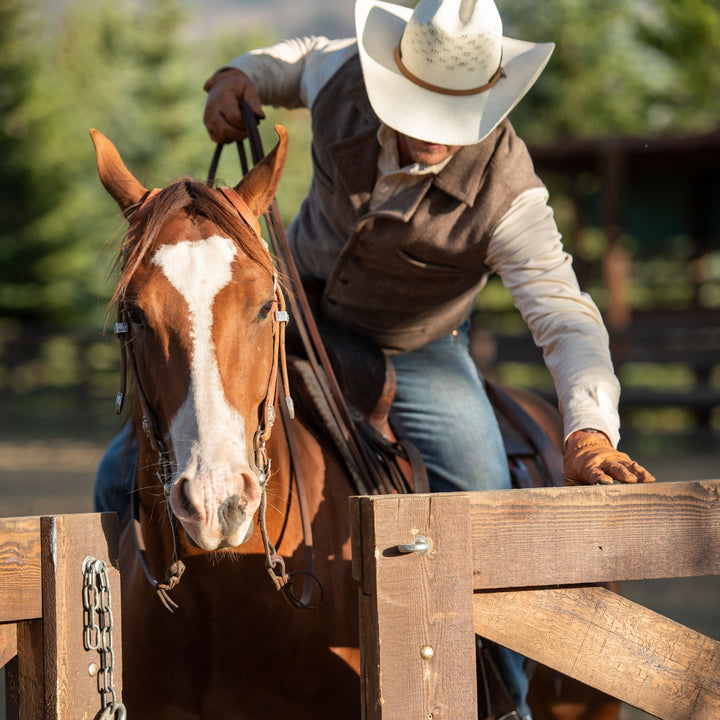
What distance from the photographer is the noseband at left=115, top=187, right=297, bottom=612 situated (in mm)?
2045

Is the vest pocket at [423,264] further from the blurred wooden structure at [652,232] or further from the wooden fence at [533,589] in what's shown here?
the blurred wooden structure at [652,232]

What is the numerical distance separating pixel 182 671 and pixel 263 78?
2.01 m

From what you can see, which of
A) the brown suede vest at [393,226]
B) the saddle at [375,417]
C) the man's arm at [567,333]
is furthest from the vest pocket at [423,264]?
the saddle at [375,417]

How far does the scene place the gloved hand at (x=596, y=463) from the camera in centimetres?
202

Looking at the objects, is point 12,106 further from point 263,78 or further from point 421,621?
point 421,621

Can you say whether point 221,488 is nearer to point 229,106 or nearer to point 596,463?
point 596,463

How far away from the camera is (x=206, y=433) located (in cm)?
186

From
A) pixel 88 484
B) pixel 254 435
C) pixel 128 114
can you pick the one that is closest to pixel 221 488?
pixel 254 435

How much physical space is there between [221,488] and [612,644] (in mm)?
820

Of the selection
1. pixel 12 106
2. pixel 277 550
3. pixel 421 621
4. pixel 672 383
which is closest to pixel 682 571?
pixel 421 621

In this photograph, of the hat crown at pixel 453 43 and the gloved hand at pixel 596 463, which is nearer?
the gloved hand at pixel 596 463

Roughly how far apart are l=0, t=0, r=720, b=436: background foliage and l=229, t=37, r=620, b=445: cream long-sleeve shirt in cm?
1412

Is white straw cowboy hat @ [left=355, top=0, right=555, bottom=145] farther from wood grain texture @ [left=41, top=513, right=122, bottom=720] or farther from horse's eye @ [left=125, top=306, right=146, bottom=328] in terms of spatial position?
wood grain texture @ [left=41, top=513, right=122, bottom=720]

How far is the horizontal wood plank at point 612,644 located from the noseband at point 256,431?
580 mm
